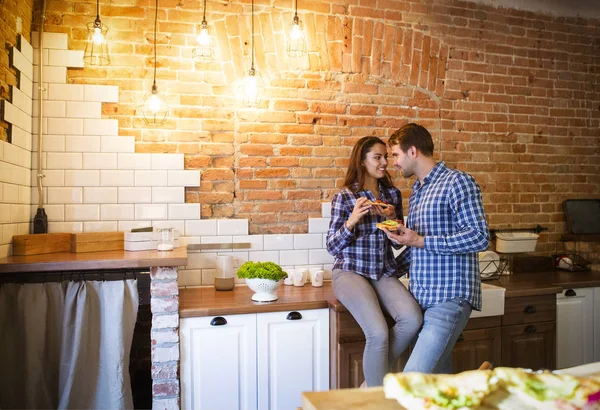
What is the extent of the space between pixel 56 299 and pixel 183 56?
1806mm

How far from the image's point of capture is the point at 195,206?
328cm

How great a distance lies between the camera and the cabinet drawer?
10.3ft

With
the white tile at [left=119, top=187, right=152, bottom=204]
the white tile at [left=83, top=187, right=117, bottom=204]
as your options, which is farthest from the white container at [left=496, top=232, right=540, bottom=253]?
the white tile at [left=83, top=187, right=117, bottom=204]

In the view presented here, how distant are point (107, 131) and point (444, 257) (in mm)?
2315

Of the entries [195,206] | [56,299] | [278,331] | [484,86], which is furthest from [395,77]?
[56,299]

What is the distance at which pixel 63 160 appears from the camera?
3.10 meters

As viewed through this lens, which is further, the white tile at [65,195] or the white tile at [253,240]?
the white tile at [253,240]

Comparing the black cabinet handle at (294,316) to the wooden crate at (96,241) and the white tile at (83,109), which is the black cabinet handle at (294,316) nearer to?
the wooden crate at (96,241)

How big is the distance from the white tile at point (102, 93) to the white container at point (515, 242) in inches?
125

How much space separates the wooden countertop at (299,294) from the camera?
270 centimetres

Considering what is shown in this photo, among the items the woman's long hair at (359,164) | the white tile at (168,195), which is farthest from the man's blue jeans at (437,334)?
the white tile at (168,195)

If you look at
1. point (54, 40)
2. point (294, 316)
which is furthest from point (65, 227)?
point (294, 316)

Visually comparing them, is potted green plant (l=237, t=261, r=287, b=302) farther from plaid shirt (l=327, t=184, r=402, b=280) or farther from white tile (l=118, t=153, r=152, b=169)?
white tile (l=118, t=153, r=152, b=169)

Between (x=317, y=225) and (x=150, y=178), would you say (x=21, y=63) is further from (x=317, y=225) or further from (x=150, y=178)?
(x=317, y=225)
